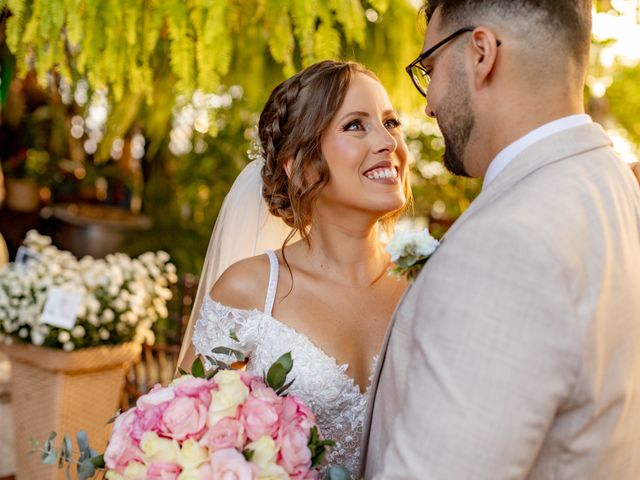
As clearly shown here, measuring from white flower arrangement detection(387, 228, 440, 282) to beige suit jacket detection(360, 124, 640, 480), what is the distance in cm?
15

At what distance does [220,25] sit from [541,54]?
4.01 feet

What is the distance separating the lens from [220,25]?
213cm

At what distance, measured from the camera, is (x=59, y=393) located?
2.93 meters

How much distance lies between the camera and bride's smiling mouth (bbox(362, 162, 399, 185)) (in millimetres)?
2121

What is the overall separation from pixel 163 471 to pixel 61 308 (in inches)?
72.5

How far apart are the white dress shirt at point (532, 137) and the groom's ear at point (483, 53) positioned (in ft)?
0.38

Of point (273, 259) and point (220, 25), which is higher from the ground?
point (220, 25)

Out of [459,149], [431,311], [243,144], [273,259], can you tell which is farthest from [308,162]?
[243,144]

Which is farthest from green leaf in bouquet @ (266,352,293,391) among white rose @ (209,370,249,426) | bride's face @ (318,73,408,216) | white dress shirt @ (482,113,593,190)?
bride's face @ (318,73,408,216)

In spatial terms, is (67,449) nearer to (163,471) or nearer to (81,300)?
(163,471)

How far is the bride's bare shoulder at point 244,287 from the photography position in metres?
2.14

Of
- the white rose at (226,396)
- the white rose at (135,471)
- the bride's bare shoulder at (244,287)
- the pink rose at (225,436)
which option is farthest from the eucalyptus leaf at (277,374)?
the bride's bare shoulder at (244,287)

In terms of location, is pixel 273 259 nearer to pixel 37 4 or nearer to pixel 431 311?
pixel 37 4

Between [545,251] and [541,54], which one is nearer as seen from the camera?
[545,251]
